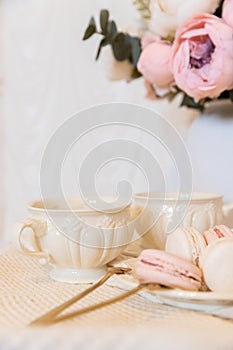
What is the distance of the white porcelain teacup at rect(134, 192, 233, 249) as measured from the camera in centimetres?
52

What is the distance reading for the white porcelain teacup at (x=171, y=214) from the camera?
0.52 m

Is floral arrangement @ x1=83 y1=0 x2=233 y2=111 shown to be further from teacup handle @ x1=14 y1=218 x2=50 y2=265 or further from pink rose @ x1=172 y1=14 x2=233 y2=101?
teacup handle @ x1=14 y1=218 x2=50 y2=265

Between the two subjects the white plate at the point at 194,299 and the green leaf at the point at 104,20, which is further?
the green leaf at the point at 104,20

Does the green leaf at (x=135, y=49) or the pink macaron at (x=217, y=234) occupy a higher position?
the green leaf at (x=135, y=49)

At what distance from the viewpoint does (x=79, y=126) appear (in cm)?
96

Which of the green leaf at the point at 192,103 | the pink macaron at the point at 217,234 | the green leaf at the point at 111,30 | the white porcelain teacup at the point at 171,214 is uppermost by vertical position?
the green leaf at the point at 111,30

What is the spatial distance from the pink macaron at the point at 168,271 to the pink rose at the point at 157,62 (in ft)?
1.00

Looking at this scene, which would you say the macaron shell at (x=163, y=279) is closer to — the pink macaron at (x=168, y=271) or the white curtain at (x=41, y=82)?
the pink macaron at (x=168, y=271)

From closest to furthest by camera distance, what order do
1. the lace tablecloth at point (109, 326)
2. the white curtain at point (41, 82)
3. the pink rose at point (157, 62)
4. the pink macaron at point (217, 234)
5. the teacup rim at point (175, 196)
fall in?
the lace tablecloth at point (109, 326) < the pink macaron at point (217, 234) < the teacup rim at point (175, 196) < the pink rose at point (157, 62) < the white curtain at point (41, 82)

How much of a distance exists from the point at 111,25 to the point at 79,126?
27cm

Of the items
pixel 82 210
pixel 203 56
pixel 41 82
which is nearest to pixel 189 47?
pixel 203 56

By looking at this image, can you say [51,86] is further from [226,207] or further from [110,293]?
[110,293]

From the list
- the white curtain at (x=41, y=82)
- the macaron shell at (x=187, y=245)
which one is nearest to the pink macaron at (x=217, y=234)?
the macaron shell at (x=187, y=245)

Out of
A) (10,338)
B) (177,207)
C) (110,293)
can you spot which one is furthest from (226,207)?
(10,338)
